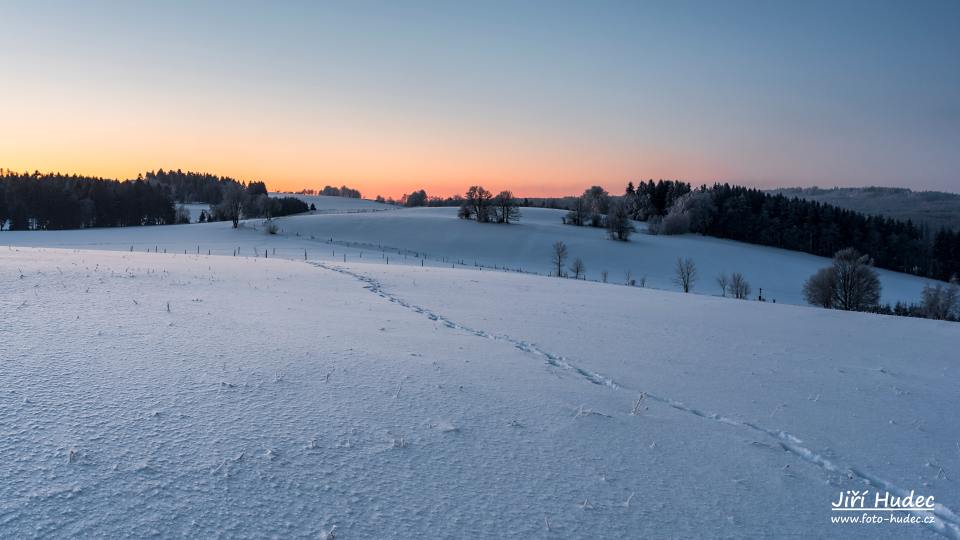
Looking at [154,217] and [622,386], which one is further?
[154,217]

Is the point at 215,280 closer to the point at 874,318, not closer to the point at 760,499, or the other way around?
the point at 760,499

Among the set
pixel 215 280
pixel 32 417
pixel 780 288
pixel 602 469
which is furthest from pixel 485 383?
pixel 780 288

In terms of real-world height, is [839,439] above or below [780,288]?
above

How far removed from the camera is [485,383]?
9.05 m

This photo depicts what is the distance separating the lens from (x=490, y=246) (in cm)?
8488

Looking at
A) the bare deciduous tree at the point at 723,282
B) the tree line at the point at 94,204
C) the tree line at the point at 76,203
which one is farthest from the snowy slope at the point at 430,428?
the tree line at the point at 76,203

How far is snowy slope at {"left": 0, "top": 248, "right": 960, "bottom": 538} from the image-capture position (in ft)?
16.0

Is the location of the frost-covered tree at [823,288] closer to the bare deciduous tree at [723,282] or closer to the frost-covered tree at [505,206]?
the bare deciduous tree at [723,282]

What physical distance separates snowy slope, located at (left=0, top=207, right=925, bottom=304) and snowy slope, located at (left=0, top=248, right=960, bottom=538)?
173 feet

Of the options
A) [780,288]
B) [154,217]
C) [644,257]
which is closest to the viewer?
[780,288]

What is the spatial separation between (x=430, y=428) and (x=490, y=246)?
78.3 meters

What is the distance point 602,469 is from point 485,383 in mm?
3254

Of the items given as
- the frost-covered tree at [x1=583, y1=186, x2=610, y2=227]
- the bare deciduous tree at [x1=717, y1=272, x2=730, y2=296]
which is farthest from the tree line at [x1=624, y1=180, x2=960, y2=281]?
the bare deciduous tree at [x1=717, y1=272, x2=730, y2=296]

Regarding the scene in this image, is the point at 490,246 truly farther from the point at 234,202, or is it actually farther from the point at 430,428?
the point at 430,428
